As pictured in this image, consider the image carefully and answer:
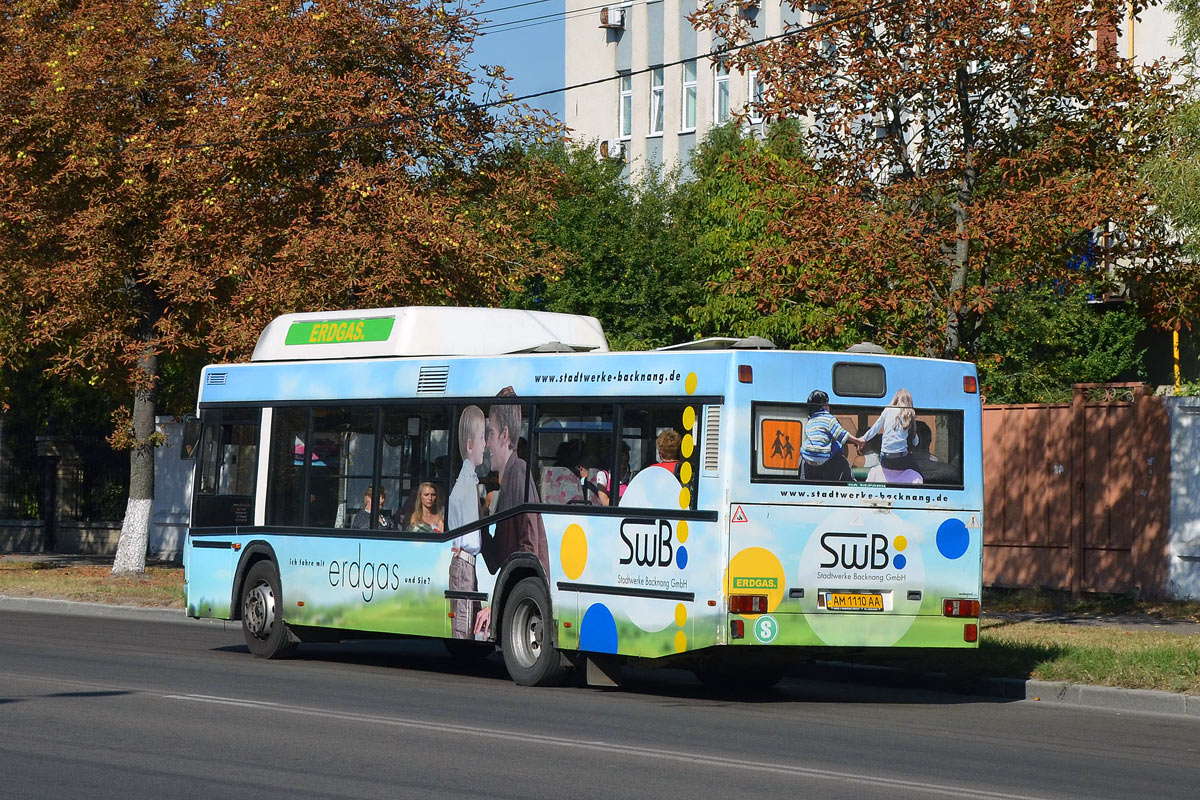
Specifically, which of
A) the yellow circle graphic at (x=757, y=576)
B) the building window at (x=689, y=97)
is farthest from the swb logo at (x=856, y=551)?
the building window at (x=689, y=97)

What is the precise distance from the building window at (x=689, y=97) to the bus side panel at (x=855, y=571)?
41.9 metres

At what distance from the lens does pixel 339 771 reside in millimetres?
9398

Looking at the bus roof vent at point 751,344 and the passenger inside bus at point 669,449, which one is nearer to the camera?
the passenger inside bus at point 669,449

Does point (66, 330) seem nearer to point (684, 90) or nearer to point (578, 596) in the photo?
point (578, 596)

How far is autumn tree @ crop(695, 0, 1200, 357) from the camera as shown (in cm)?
1745

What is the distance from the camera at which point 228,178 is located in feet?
78.6

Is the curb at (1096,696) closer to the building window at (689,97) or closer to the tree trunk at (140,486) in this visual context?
the tree trunk at (140,486)

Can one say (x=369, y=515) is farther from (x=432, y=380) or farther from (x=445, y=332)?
(x=445, y=332)

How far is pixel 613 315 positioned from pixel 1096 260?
24520 millimetres

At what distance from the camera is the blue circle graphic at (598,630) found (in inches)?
553

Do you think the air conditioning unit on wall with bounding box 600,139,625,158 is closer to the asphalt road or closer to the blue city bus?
the blue city bus

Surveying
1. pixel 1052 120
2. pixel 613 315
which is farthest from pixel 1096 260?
pixel 613 315

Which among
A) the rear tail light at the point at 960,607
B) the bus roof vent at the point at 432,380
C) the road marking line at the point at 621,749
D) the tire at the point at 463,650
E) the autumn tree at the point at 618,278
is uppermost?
the autumn tree at the point at 618,278

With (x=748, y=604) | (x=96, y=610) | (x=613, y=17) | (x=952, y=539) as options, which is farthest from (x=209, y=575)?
(x=613, y=17)
